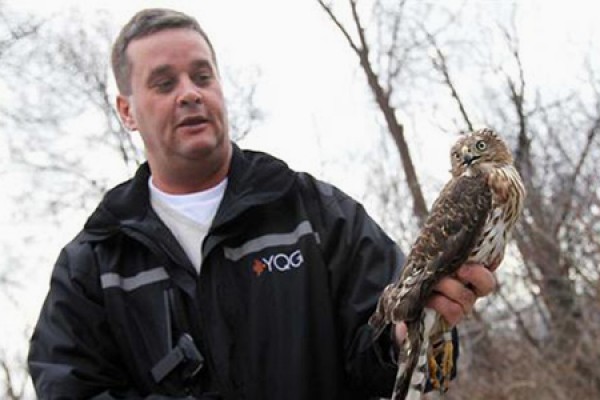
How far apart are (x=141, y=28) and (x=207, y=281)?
3.31ft

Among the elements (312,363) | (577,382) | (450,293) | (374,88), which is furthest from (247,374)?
(374,88)

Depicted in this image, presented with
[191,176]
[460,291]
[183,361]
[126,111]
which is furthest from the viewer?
[126,111]

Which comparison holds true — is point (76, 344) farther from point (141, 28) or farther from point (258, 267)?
point (141, 28)

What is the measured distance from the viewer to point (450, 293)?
2721 mm

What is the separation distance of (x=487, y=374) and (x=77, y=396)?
35.0ft

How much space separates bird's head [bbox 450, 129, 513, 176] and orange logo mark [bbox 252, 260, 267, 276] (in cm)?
72

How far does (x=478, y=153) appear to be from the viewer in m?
3.09

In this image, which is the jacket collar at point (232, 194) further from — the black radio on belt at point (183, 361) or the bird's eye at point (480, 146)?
the bird's eye at point (480, 146)

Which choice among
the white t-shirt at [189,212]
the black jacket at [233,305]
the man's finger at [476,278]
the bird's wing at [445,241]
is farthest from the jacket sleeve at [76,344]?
the man's finger at [476,278]

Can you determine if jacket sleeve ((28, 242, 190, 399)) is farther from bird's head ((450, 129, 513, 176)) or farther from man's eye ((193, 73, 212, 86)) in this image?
bird's head ((450, 129, 513, 176))

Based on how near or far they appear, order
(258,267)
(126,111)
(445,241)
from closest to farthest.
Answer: (445,241)
(258,267)
(126,111)

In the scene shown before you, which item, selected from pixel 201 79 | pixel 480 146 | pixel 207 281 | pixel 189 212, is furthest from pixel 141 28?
pixel 480 146

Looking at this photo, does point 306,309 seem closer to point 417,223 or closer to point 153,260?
point 153,260

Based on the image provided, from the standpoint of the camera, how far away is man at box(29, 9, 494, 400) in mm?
3055
